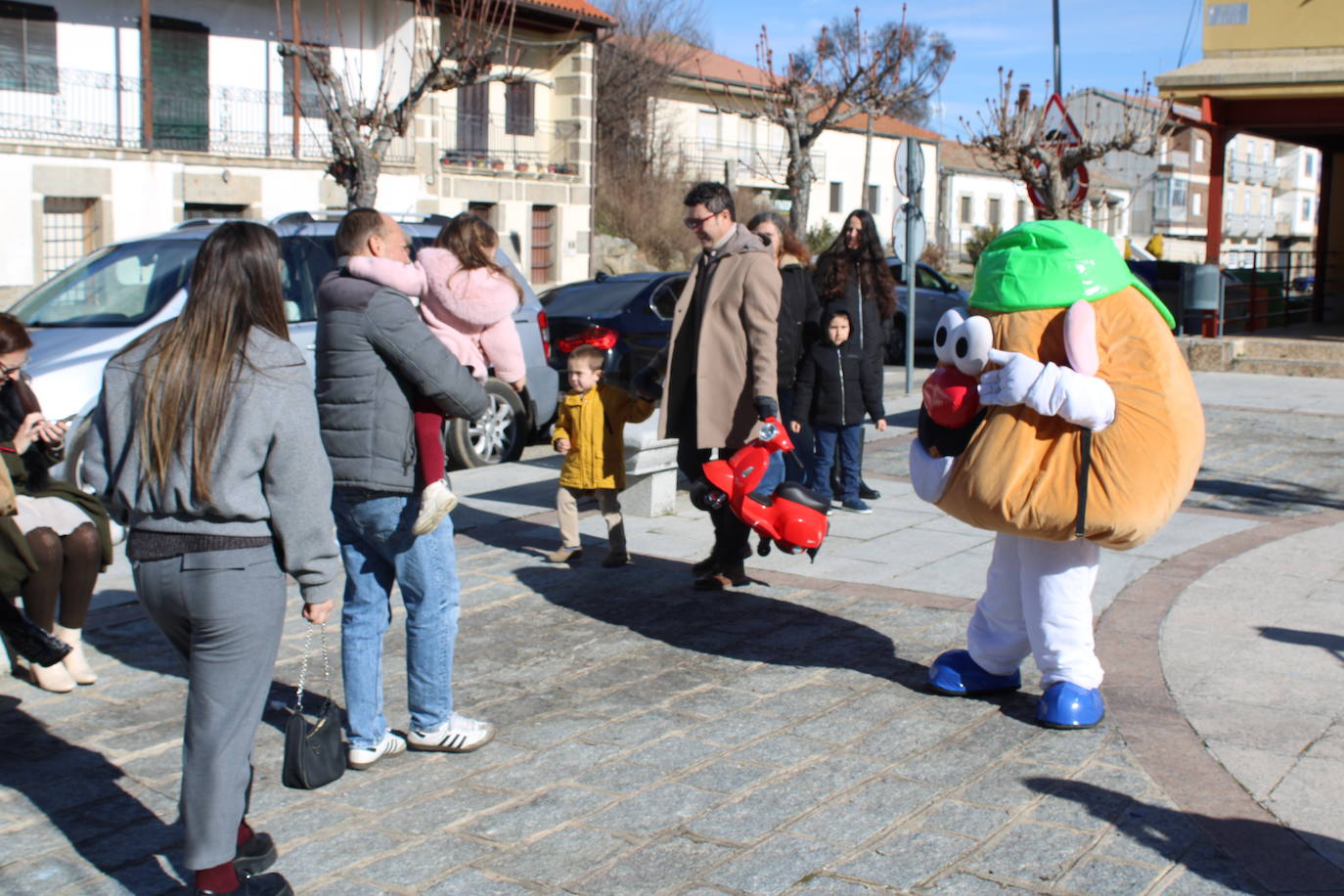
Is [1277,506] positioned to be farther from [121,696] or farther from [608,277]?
[608,277]

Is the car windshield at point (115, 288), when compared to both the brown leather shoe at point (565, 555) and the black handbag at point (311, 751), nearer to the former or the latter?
the brown leather shoe at point (565, 555)

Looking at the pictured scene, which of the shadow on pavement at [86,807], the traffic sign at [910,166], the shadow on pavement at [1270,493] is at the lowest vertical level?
the shadow on pavement at [86,807]

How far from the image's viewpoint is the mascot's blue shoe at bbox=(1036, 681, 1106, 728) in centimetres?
477

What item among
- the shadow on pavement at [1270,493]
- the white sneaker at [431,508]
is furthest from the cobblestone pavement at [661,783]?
the shadow on pavement at [1270,493]

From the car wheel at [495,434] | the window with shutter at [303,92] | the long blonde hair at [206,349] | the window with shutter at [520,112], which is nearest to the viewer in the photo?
the long blonde hair at [206,349]

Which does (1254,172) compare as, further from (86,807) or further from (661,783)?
(86,807)

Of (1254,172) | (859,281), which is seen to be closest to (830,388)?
(859,281)

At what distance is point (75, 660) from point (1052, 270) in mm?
3901

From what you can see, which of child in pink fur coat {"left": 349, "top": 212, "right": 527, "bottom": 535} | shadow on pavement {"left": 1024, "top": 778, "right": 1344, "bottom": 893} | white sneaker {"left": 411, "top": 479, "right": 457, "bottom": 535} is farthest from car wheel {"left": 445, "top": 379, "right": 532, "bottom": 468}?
shadow on pavement {"left": 1024, "top": 778, "right": 1344, "bottom": 893}

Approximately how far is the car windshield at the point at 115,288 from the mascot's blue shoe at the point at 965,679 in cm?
593

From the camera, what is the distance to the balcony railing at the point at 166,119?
25750mm

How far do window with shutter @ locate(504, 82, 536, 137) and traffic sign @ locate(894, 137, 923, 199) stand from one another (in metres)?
22.2

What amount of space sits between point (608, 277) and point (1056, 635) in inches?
431

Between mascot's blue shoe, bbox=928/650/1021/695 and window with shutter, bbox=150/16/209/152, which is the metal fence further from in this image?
window with shutter, bbox=150/16/209/152
